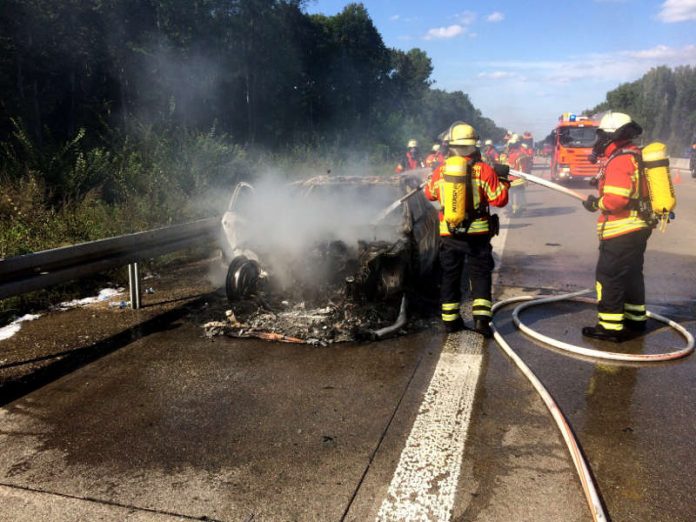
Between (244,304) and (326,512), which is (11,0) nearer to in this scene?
(244,304)

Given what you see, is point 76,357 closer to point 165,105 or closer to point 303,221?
point 303,221

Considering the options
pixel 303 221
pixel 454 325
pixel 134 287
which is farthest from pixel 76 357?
pixel 454 325

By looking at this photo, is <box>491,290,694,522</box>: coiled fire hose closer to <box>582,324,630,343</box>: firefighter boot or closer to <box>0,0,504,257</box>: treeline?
<box>582,324,630,343</box>: firefighter boot

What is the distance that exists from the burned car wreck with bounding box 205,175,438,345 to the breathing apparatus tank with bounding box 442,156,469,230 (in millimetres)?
790

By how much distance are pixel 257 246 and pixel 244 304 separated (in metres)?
0.77

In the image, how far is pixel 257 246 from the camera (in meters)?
5.88

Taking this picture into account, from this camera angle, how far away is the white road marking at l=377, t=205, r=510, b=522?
2.43 metres

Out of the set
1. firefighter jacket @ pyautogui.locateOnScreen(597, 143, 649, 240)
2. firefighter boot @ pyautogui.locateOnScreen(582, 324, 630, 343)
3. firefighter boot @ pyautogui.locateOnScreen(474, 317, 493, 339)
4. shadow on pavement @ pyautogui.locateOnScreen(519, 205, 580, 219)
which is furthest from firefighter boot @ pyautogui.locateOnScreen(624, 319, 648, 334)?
shadow on pavement @ pyautogui.locateOnScreen(519, 205, 580, 219)

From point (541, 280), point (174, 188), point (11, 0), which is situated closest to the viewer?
point (541, 280)

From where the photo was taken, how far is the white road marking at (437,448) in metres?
2.43

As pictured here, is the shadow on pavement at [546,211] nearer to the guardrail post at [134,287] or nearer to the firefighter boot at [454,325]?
the firefighter boot at [454,325]

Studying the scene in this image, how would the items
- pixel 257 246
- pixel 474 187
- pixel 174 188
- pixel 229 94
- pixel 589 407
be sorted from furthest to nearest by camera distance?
pixel 229 94 → pixel 174 188 → pixel 257 246 → pixel 474 187 → pixel 589 407

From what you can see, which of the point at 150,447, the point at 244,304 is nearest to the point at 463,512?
the point at 150,447

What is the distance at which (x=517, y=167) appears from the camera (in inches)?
623
